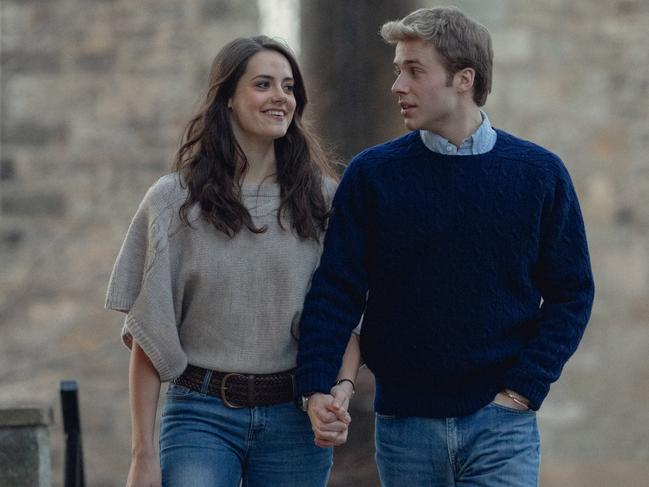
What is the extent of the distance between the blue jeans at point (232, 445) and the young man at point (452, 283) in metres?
0.13

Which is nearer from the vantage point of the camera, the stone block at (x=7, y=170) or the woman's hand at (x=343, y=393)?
the woman's hand at (x=343, y=393)

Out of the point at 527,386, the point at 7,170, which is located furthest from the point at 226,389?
the point at 7,170

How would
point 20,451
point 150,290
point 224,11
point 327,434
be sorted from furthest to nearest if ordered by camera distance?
point 224,11 → point 20,451 → point 150,290 → point 327,434

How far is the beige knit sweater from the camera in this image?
323cm

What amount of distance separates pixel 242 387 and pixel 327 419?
0.21 m

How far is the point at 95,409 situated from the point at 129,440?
0.99 ft

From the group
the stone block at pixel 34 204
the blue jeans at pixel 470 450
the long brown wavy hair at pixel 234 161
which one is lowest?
the stone block at pixel 34 204

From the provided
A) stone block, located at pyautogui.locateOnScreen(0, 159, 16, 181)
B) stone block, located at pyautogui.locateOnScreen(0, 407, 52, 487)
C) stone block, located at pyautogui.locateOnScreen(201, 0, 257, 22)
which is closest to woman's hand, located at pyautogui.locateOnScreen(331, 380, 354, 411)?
stone block, located at pyautogui.locateOnScreen(0, 407, 52, 487)

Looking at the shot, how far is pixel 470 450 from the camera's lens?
10.3ft

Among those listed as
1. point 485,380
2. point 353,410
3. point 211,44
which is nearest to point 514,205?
point 485,380

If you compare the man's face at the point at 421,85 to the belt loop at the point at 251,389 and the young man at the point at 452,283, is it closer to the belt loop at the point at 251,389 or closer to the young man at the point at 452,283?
the young man at the point at 452,283

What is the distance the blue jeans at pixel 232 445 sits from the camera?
316 cm

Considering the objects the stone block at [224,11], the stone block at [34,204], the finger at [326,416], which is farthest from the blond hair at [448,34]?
the stone block at [34,204]

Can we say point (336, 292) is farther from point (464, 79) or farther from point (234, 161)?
point (464, 79)
